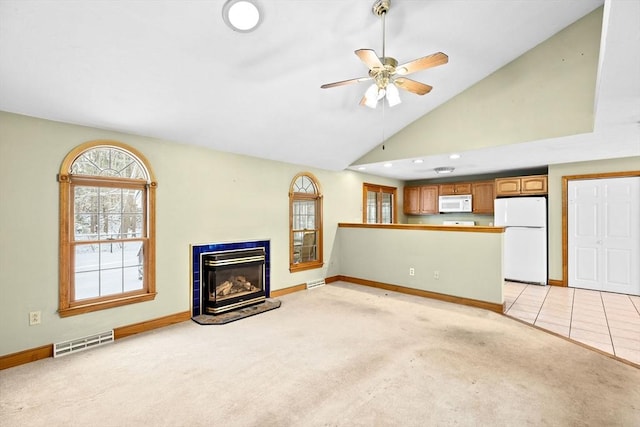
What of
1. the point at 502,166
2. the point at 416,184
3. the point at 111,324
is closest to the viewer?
the point at 111,324

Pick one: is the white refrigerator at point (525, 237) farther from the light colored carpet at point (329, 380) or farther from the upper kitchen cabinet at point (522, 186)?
the light colored carpet at point (329, 380)

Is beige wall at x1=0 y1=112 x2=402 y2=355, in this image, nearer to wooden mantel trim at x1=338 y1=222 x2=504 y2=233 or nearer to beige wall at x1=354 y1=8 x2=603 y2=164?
wooden mantel trim at x1=338 y1=222 x2=504 y2=233

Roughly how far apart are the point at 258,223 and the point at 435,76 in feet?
10.9

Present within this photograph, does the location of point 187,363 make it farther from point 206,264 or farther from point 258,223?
point 258,223

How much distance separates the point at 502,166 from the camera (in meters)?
5.80

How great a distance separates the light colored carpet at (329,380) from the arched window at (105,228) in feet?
1.92

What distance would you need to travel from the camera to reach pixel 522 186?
5863mm

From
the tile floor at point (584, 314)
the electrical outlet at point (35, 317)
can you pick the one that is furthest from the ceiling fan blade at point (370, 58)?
Result: the electrical outlet at point (35, 317)

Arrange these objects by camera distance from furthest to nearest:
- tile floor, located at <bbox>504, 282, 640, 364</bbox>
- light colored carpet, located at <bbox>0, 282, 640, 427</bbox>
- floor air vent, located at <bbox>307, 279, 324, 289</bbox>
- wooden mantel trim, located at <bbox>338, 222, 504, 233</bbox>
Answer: floor air vent, located at <bbox>307, 279, 324, 289</bbox> < wooden mantel trim, located at <bbox>338, 222, 504, 233</bbox> < tile floor, located at <bbox>504, 282, 640, 364</bbox> < light colored carpet, located at <bbox>0, 282, 640, 427</bbox>

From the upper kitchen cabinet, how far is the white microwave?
35.5 inches

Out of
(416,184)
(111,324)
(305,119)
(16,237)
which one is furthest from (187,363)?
(416,184)

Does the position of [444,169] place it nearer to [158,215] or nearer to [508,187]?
[508,187]

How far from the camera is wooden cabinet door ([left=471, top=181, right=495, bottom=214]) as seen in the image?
6730mm

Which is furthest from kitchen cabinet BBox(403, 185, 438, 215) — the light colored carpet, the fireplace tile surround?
the fireplace tile surround
